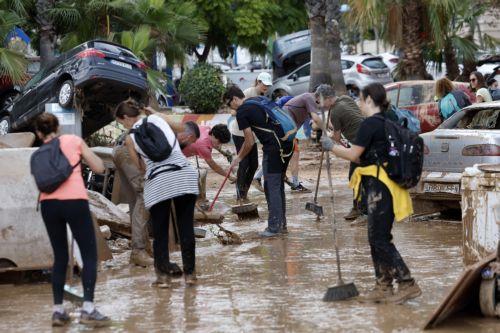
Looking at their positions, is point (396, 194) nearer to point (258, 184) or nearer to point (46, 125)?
point (46, 125)

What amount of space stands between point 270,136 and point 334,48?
15578 mm

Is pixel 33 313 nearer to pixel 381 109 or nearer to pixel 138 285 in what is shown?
pixel 138 285

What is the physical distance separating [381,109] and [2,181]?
3471mm

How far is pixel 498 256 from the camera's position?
728 centimetres

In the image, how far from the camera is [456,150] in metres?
12.2

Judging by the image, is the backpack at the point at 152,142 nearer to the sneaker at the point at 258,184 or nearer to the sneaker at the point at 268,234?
the sneaker at the point at 268,234

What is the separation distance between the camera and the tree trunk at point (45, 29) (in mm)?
21969

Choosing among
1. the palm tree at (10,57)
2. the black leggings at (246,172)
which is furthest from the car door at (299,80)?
the black leggings at (246,172)

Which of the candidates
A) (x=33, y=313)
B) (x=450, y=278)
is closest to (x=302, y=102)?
(x=450, y=278)

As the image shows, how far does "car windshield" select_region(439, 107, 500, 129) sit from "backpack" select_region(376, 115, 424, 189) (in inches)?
193

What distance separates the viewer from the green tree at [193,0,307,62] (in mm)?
36125

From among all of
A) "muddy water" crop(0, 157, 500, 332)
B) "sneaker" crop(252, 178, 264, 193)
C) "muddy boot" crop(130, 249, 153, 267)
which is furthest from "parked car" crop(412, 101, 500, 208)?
"muddy boot" crop(130, 249, 153, 267)

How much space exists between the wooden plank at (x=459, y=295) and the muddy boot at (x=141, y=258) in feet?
11.7

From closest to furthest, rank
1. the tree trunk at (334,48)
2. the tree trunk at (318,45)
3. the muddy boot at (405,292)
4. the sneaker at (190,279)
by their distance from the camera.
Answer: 1. the muddy boot at (405,292)
2. the sneaker at (190,279)
3. the tree trunk at (318,45)
4. the tree trunk at (334,48)
